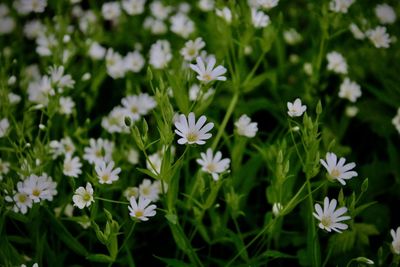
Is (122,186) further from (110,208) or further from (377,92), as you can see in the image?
(377,92)

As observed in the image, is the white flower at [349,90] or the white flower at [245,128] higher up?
the white flower at [245,128]

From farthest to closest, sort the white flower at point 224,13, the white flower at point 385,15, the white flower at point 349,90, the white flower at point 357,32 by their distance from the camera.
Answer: the white flower at point 385,15
the white flower at point 357,32
the white flower at point 349,90
the white flower at point 224,13

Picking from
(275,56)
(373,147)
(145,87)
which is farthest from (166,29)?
(373,147)

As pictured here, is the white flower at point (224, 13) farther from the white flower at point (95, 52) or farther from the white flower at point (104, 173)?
the white flower at point (104, 173)

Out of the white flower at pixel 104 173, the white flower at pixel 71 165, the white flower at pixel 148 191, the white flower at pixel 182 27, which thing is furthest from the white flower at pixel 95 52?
the white flower at pixel 104 173

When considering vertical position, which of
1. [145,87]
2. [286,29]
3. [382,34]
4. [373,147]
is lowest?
[373,147]

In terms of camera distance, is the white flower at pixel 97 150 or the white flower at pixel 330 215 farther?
the white flower at pixel 97 150

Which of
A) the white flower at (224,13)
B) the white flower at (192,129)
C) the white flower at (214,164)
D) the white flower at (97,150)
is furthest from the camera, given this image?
the white flower at (224,13)

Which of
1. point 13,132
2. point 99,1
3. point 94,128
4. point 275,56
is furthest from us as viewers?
point 99,1
